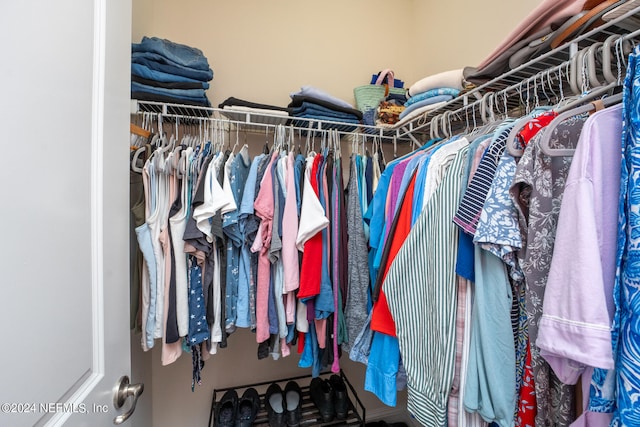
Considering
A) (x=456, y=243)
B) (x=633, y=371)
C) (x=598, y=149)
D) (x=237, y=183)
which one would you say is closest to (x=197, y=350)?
(x=237, y=183)

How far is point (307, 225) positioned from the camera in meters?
0.94

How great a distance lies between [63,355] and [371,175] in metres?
1.07

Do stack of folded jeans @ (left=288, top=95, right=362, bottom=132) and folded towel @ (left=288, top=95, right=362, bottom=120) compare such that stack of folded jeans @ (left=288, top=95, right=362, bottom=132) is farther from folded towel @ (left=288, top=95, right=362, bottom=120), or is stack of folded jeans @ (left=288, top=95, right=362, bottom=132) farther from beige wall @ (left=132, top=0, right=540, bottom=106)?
beige wall @ (left=132, top=0, right=540, bottom=106)

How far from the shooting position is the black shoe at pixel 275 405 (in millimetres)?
1243

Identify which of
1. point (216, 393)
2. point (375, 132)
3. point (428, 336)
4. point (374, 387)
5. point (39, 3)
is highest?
point (375, 132)

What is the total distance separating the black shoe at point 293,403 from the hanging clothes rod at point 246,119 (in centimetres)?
140

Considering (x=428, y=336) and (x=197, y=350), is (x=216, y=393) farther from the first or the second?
(x=428, y=336)

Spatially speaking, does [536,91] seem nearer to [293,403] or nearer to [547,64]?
[547,64]

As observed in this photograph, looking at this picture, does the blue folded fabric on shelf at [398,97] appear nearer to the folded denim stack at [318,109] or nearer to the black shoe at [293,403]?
the folded denim stack at [318,109]

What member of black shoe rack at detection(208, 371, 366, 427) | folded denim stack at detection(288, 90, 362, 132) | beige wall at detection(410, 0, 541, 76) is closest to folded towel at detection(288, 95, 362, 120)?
folded denim stack at detection(288, 90, 362, 132)

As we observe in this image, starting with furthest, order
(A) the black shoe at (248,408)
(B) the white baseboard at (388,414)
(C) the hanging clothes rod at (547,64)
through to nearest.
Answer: (B) the white baseboard at (388,414) → (A) the black shoe at (248,408) → (C) the hanging clothes rod at (547,64)

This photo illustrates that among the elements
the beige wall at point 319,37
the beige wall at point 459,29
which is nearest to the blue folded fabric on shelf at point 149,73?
the beige wall at point 319,37

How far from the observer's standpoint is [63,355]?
420mm

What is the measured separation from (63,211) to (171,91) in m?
0.89
